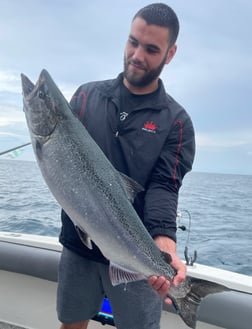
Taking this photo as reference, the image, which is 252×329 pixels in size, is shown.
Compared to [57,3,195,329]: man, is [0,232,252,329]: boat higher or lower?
lower

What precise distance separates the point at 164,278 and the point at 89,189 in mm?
679

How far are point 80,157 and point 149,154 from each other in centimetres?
58

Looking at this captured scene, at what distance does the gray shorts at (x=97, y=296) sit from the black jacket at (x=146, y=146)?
129 mm

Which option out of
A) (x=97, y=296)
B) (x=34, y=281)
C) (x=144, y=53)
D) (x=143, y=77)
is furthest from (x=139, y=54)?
(x=34, y=281)

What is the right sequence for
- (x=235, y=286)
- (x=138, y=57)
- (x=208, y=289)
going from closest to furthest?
(x=208, y=289)
(x=138, y=57)
(x=235, y=286)

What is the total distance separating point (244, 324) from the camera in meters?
3.27

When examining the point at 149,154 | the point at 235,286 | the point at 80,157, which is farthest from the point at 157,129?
the point at 235,286

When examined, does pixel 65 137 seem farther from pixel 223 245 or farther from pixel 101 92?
pixel 223 245

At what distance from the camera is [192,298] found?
2.36m

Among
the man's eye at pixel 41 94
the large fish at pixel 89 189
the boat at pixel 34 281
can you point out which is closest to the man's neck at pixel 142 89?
the large fish at pixel 89 189

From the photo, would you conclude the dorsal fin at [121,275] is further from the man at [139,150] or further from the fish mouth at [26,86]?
the fish mouth at [26,86]

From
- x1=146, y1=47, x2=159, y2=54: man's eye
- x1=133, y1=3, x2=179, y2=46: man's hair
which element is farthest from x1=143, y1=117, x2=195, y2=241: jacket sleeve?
x1=133, y1=3, x2=179, y2=46: man's hair

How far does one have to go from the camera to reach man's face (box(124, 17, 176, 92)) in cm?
252

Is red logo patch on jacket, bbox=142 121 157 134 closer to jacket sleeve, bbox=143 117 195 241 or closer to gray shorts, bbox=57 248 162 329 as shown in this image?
jacket sleeve, bbox=143 117 195 241
